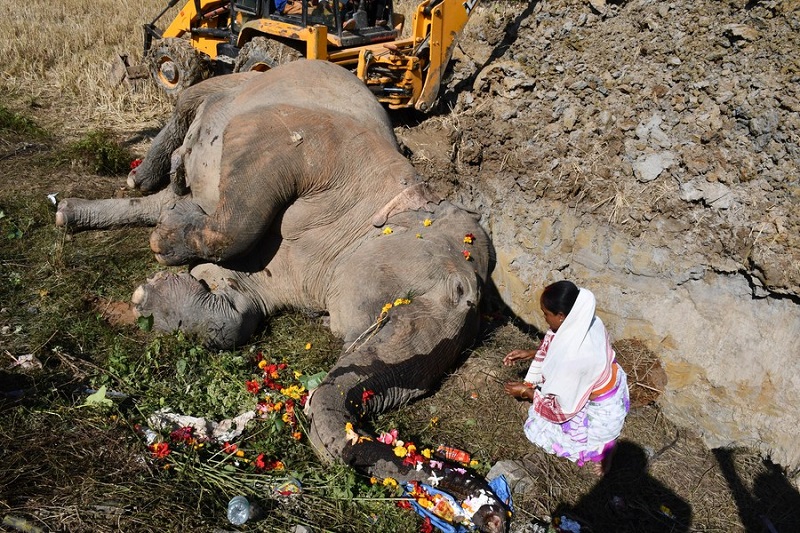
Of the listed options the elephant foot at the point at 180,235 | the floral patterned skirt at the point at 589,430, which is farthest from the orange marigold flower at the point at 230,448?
the floral patterned skirt at the point at 589,430

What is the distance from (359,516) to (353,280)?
1637 millimetres

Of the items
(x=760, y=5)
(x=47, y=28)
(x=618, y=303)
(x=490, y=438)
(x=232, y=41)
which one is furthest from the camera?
(x=47, y=28)

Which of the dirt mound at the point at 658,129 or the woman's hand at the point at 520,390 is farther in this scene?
the dirt mound at the point at 658,129

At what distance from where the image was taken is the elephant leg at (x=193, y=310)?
4.36 m

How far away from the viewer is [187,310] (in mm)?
4367

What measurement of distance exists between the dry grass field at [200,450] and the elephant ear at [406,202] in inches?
38.3

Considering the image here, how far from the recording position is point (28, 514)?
2.80 metres

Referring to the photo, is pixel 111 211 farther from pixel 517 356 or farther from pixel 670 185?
pixel 670 185

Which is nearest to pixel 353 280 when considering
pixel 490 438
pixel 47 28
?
pixel 490 438

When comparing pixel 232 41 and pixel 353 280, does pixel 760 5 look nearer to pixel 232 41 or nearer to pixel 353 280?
pixel 353 280

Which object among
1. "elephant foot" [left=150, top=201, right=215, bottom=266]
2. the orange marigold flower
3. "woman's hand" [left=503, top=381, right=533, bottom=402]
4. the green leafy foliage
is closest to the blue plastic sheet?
"woman's hand" [left=503, top=381, right=533, bottom=402]

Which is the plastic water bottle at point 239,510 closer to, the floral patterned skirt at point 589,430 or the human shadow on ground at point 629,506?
the human shadow on ground at point 629,506

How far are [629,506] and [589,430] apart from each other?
0.49 m

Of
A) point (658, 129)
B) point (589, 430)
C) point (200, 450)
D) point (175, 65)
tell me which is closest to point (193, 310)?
point (200, 450)
